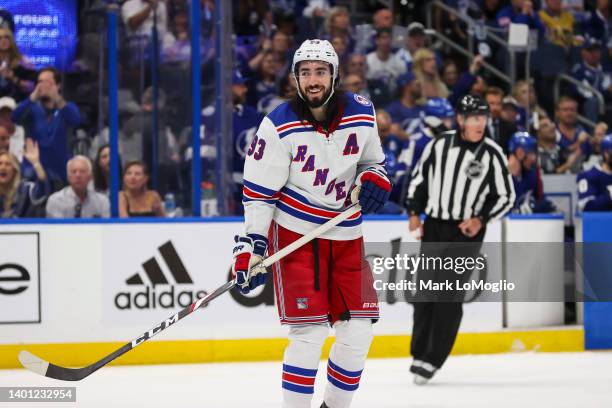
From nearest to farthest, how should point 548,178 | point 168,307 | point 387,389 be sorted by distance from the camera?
point 387,389
point 168,307
point 548,178

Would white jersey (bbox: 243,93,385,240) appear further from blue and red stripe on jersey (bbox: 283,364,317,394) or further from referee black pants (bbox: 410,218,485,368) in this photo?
referee black pants (bbox: 410,218,485,368)

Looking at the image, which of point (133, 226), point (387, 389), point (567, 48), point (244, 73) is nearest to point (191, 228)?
point (133, 226)

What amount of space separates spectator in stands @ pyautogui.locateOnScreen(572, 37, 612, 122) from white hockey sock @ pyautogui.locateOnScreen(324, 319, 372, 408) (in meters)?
5.93

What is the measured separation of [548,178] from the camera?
7840 mm

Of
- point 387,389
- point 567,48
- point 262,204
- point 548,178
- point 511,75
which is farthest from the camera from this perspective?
point 567,48

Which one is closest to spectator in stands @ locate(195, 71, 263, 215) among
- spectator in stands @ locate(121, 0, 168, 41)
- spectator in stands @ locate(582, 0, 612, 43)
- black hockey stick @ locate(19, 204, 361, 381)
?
spectator in stands @ locate(121, 0, 168, 41)

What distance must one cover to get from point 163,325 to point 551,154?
4.79 meters

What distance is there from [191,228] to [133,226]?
0.31m

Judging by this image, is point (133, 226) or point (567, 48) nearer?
point (133, 226)

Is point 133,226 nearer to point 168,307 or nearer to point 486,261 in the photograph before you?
point 168,307

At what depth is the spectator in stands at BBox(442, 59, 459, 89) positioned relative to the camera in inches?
347

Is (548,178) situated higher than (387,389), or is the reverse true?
(548,178)

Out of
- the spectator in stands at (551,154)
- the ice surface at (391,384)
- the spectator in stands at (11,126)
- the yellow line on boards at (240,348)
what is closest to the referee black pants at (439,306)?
the ice surface at (391,384)

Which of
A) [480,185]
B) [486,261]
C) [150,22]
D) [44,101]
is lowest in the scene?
[486,261]
